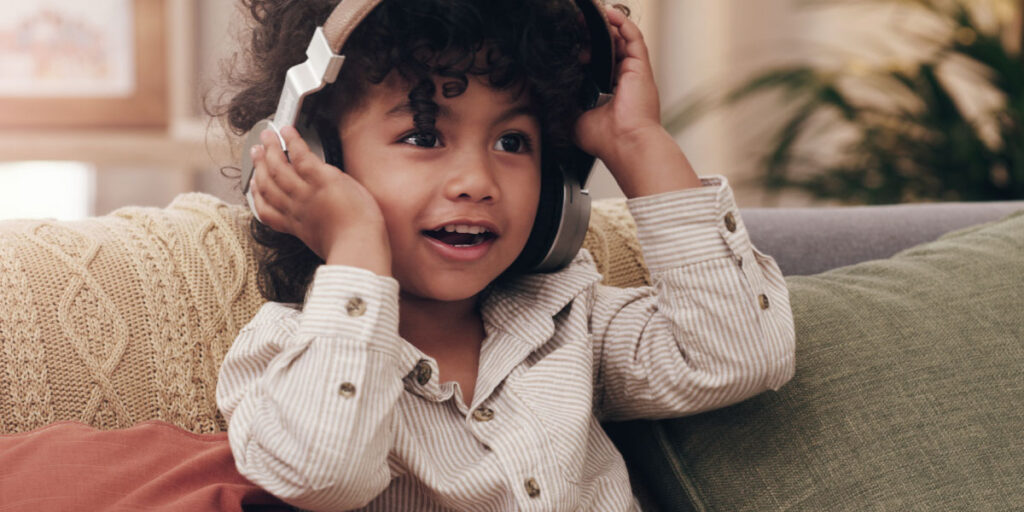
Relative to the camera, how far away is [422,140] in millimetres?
854

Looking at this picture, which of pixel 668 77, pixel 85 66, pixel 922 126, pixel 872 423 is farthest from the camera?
pixel 85 66

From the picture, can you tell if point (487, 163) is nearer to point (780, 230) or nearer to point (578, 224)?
point (578, 224)

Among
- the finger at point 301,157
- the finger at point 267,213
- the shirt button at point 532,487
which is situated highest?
the finger at point 301,157

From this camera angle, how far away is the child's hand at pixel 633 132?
3.06 feet

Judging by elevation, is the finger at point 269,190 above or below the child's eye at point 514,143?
below

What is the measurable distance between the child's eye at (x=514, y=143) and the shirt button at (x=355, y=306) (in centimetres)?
22

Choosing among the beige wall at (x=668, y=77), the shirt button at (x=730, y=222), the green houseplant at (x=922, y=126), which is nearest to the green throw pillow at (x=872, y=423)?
the shirt button at (x=730, y=222)

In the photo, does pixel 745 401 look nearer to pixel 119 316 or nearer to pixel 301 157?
pixel 301 157

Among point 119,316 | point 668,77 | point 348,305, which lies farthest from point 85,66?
point 348,305

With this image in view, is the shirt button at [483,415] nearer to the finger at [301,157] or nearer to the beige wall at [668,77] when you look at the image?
the finger at [301,157]

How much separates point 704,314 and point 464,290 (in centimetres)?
23

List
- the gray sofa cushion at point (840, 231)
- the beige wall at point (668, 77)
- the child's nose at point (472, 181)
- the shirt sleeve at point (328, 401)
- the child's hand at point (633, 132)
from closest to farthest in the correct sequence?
the shirt sleeve at point (328, 401) < the child's nose at point (472, 181) < the child's hand at point (633, 132) < the gray sofa cushion at point (840, 231) < the beige wall at point (668, 77)

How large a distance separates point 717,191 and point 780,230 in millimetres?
472

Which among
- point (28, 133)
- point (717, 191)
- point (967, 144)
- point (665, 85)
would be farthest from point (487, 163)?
point (28, 133)
